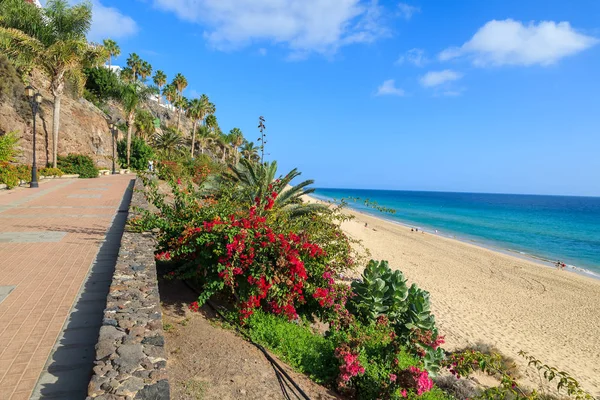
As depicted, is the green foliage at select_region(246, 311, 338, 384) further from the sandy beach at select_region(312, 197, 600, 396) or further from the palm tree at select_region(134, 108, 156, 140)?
the palm tree at select_region(134, 108, 156, 140)

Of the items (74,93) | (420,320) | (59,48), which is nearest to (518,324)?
(420,320)

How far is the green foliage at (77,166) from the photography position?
26.0 m

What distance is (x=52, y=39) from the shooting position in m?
23.5

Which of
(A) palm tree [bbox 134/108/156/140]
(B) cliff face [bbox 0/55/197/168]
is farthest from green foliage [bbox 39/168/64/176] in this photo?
(A) palm tree [bbox 134/108/156/140]

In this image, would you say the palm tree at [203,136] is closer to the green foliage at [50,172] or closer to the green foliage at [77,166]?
the green foliage at [77,166]

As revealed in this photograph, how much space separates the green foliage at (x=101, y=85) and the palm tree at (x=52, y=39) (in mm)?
19284

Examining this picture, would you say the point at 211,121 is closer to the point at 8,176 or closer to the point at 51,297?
the point at 8,176

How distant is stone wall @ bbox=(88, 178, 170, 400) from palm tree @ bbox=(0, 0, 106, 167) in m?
24.7

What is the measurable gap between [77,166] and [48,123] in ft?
15.1

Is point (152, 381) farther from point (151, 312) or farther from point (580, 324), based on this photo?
point (580, 324)

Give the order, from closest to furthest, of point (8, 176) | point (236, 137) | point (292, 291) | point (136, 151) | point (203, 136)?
point (292, 291), point (8, 176), point (136, 151), point (203, 136), point (236, 137)

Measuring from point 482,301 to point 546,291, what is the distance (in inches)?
208

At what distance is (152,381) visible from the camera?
2.90 meters

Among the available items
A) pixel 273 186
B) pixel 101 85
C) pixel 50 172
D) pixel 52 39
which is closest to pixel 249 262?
pixel 273 186
